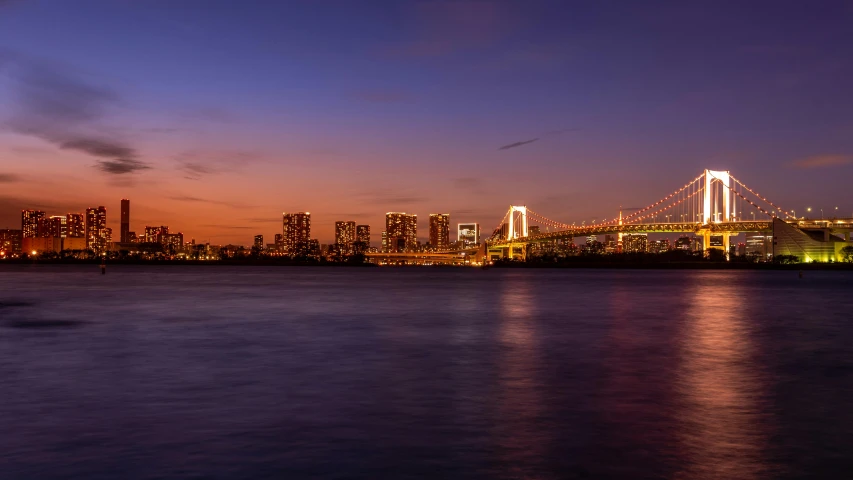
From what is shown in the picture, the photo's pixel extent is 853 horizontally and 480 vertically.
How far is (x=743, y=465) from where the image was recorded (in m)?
8.21

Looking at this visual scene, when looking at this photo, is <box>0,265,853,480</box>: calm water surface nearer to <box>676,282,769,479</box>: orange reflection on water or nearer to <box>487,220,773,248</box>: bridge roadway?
<box>676,282,769,479</box>: orange reflection on water

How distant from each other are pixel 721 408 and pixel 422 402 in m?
4.66

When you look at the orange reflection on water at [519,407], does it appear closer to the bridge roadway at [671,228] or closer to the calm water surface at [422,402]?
the calm water surface at [422,402]

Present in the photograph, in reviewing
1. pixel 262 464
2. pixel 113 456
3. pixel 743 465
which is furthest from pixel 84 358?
pixel 743 465

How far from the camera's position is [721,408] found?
11695mm

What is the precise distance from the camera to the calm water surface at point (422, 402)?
8281 millimetres

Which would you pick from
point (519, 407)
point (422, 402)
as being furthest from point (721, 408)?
point (422, 402)

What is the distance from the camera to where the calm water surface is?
8.28 metres

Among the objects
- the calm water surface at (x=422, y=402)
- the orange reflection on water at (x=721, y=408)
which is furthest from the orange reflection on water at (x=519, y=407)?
the orange reflection on water at (x=721, y=408)

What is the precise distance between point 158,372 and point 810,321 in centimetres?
2631

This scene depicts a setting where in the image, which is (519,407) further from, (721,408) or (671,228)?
(671,228)

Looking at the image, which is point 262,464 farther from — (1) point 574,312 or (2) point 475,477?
(1) point 574,312

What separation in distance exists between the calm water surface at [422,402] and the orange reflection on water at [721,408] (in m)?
0.04

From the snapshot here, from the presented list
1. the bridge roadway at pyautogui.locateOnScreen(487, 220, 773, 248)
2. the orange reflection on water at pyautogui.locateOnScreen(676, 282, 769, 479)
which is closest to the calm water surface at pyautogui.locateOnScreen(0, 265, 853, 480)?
the orange reflection on water at pyautogui.locateOnScreen(676, 282, 769, 479)
